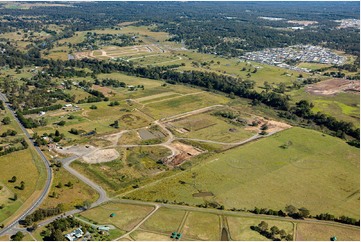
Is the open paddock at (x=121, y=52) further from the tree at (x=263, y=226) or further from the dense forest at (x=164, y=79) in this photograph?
the tree at (x=263, y=226)

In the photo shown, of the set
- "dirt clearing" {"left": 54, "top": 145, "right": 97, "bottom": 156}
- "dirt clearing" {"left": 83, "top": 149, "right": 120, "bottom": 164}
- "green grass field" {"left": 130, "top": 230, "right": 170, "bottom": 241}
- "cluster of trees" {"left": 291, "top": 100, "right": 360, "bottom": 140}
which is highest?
"cluster of trees" {"left": 291, "top": 100, "right": 360, "bottom": 140}

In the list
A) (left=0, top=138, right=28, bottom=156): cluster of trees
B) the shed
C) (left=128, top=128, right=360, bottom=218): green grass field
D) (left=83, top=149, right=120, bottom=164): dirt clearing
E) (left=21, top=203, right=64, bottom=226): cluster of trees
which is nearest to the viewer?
the shed

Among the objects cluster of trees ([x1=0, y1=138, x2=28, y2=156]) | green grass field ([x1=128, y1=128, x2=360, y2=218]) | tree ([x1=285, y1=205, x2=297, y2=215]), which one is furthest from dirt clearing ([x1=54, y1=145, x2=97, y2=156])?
tree ([x1=285, y1=205, x2=297, y2=215])

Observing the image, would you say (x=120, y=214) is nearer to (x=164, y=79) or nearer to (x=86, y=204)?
(x=86, y=204)

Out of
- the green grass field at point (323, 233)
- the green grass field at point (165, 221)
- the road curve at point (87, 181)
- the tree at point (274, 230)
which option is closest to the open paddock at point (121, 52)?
the road curve at point (87, 181)

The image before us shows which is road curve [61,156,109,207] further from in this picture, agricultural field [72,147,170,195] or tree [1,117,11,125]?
tree [1,117,11,125]
